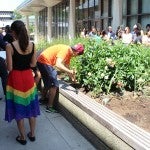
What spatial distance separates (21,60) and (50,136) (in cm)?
130

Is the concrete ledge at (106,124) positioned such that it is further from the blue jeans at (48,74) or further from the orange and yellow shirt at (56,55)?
the orange and yellow shirt at (56,55)

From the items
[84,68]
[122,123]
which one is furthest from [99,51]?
[122,123]

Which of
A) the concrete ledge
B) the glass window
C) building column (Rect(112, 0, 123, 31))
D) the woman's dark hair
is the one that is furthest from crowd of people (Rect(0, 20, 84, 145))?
building column (Rect(112, 0, 123, 31))

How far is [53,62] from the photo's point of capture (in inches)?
289

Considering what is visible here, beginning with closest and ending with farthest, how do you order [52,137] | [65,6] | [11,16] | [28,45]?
[28,45] → [52,137] → [65,6] → [11,16]

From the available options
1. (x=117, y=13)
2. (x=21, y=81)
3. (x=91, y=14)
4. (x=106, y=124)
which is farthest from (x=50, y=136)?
(x=91, y=14)

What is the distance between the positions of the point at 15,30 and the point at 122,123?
186 cm

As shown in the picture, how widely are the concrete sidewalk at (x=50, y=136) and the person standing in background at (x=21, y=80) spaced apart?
6.3 inches

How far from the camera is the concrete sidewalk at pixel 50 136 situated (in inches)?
225

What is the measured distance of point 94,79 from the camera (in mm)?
7262

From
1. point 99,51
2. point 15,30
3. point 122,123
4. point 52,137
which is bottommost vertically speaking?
point 52,137

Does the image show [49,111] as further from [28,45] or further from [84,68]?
[28,45]

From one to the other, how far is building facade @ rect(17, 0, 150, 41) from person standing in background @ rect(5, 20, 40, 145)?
10.8m

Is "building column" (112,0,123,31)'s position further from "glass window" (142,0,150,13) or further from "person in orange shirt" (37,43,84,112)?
"person in orange shirt" (37,43,84,112)
